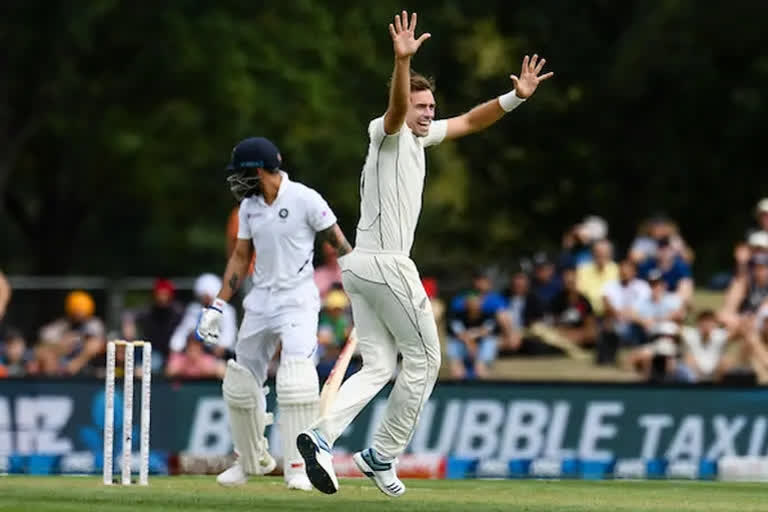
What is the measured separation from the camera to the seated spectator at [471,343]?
20.6 m

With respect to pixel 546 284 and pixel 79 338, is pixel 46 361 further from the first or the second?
pixel 546 284

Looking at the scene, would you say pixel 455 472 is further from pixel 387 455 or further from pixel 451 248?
pixel 451 248

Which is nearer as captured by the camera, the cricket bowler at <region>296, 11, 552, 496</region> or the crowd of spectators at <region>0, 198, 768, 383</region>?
the cricket bowler at <region>296, 11, 552, 496</region>

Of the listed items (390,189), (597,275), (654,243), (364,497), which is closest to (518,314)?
(597,275)

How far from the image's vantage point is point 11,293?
23094 mm

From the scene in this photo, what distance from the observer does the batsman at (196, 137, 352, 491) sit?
457 inches

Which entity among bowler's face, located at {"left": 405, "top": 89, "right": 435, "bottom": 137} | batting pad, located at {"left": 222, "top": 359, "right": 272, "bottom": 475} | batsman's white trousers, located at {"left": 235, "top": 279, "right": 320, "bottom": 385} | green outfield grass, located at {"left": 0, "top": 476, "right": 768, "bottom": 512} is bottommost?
green outfield grass, located at {"left": 0, "top": 476, "right": 768, "bottom": 512}

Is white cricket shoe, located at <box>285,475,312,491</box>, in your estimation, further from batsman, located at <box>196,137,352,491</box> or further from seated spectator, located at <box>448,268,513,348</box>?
seated spectator, located at <box>448,268,513,348</box>

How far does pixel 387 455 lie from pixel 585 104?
25039 millimetres

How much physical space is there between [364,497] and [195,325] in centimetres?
878

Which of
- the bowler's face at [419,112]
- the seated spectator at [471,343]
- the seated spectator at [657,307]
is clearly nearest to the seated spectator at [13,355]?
the seated spectator at [471,343]

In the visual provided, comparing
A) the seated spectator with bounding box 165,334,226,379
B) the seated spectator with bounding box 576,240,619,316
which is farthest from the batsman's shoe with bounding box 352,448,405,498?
the seated spectator with bounding box 576,240,619,316

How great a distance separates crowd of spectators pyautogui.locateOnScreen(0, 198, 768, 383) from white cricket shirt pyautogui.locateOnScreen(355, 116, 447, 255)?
7762mm

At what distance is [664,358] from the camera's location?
2012 centimetres
